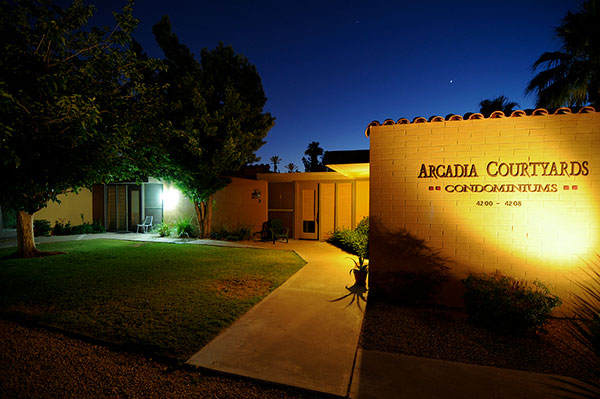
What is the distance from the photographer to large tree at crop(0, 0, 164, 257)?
4.74 m

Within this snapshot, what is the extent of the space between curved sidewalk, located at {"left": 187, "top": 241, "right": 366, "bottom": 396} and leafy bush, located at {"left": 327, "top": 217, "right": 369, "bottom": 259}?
9.57 feet

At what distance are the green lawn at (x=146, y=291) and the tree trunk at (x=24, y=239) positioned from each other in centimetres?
47

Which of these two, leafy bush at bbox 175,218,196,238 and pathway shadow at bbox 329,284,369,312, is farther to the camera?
leafy bush at bbox 175,218,196,238

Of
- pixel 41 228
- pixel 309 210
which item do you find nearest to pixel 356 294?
pixel 309 210

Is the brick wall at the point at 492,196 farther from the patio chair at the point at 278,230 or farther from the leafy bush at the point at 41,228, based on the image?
the leafy bush at the point at 41,228

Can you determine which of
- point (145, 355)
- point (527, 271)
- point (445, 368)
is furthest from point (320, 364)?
point (527, 271)

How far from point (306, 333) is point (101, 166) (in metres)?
6.16

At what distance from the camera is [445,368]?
3.01 meters

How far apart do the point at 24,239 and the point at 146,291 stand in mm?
6241

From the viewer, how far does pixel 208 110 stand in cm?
1112

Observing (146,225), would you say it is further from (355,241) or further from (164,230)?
(355,241)

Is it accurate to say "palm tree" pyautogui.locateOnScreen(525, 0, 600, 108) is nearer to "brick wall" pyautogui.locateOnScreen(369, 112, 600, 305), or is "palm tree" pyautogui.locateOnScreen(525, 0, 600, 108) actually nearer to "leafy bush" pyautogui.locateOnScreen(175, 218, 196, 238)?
"brick wall" pyautogui.locateOnScreen(369, 112, 600, 305)

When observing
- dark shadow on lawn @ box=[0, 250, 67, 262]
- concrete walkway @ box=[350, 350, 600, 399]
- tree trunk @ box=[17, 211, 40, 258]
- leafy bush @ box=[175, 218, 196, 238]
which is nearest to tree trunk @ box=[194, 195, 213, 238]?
leafy bush @ box=[175, 218, 196, 238]

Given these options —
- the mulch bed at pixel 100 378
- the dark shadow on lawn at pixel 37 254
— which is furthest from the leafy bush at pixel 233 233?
the mulch bed at pixel 100 378
